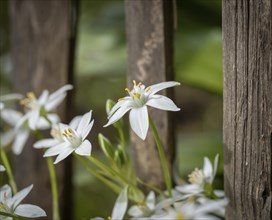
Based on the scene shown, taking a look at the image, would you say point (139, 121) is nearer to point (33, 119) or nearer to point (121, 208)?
point (121, 208)

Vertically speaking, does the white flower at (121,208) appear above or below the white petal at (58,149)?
below

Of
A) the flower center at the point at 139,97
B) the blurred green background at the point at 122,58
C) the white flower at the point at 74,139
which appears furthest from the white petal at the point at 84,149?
the blurred green background at the point at 122,58

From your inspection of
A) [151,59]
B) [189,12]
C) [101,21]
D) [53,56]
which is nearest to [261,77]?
[151,59]

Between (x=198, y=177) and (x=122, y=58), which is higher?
(x=122, y=58)

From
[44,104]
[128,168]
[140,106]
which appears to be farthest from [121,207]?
[44,104]

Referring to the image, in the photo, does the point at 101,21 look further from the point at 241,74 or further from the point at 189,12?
the point at 241,74

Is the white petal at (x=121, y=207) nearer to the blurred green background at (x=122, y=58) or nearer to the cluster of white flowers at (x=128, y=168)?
the cluster of white flowers at (x=128, y=168)

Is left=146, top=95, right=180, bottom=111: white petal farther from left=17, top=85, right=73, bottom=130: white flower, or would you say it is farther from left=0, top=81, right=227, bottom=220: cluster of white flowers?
left=17, top=85, right=73, bottom=130: white flower
